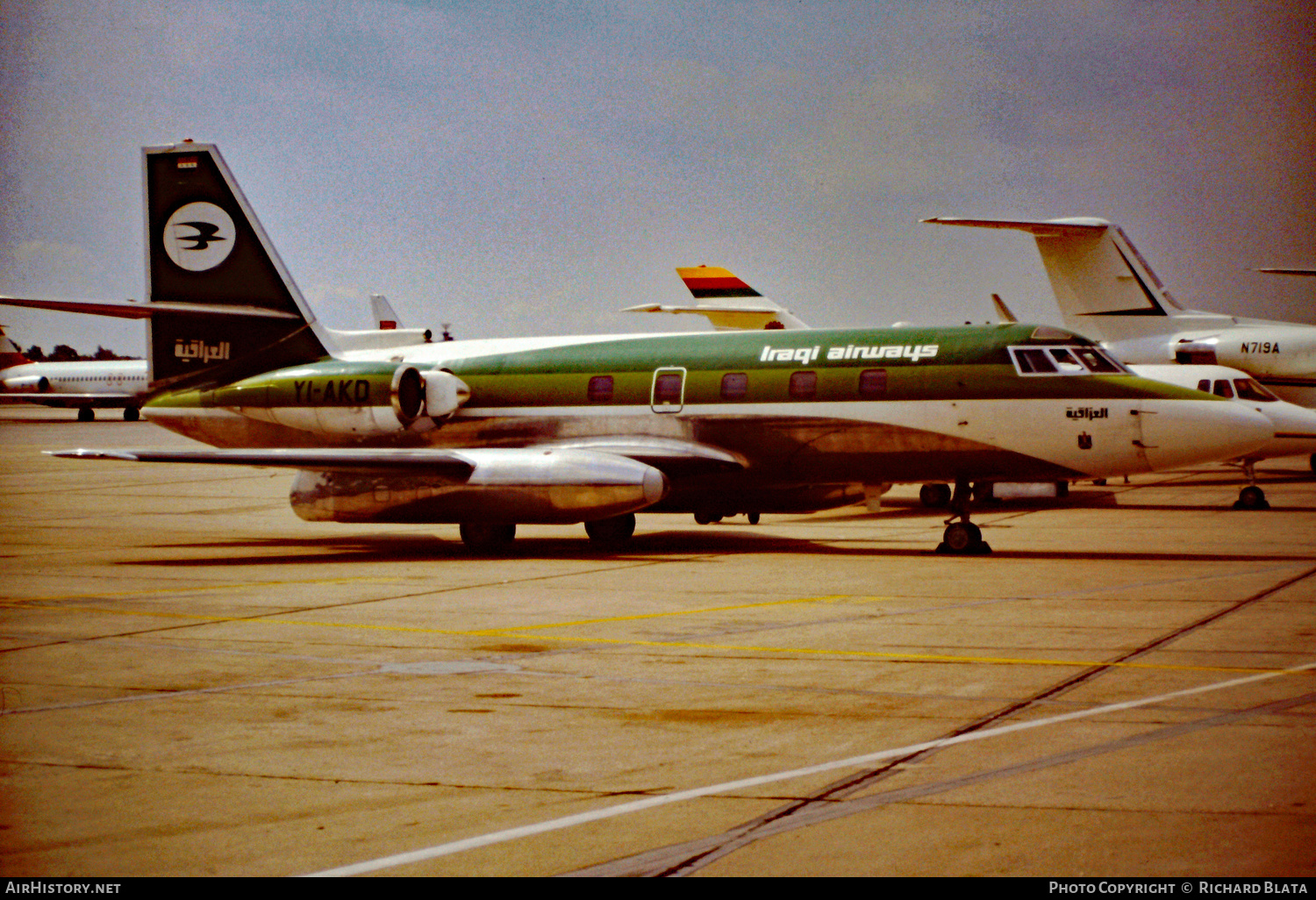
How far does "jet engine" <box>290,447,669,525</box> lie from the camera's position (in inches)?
741

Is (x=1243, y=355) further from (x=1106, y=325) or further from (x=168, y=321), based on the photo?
(x=168, y=321)

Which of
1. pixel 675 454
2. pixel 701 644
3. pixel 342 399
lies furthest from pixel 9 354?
pixel 701 644

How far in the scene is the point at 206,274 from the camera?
909 inches

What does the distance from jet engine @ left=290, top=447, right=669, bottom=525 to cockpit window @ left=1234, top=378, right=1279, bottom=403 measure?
631 inches

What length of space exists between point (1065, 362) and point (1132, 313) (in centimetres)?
2125

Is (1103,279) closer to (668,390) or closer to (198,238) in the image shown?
(668,390)

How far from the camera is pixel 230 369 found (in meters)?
23.2

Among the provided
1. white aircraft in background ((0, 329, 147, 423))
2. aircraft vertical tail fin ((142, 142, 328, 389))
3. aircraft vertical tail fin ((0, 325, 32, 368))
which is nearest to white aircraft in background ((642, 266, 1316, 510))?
aircraft vertical tail fin ((142, 142, 328, 389))

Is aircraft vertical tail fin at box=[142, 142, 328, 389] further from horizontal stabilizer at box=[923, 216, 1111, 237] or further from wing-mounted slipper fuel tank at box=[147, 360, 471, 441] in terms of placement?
horizontal stabilizer at box=[923, 216, 1111, 237]

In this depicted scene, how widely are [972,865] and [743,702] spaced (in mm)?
3535

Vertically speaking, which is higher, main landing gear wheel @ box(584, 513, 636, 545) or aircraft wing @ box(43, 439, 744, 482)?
aircraft wing @ box(43, 439, 744, 482)

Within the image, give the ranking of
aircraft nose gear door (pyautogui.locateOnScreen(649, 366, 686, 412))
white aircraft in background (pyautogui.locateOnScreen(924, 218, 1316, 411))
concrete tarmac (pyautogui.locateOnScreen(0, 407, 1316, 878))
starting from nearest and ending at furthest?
1. concrete tarmac (pyautogui.locateOnScreen(0, 407, 1316, 878))
2. aircraft nose gear door (pyautogui.locateOnScreen(649, 366, 686, 412))
3. white aircraft in background (pyautogui.locateOnScreen(924, 218, 1316, 411))

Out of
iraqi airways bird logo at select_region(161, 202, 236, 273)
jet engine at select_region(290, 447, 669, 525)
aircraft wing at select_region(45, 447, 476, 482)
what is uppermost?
iraqi airways bird logo at select_region(161, 202, 236, 273)

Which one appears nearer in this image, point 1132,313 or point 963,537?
point 963,537
